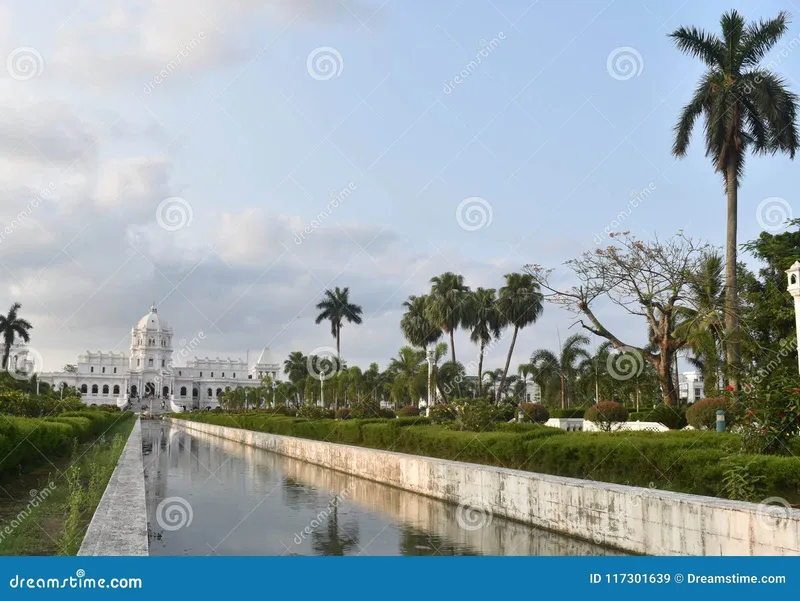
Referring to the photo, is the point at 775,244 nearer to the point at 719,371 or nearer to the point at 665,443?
the point at 719,371

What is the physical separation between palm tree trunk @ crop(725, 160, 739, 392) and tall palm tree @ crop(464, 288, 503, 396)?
21.4m

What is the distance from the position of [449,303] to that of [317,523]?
3453 cm

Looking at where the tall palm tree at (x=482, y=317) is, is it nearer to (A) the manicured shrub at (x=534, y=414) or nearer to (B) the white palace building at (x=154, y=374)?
(A) the manicured shrub at (x=534, y=414)

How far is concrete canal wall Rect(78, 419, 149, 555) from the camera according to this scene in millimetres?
8031

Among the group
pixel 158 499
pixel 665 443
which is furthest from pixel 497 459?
pixel 158 499

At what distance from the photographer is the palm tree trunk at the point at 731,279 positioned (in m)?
23.0

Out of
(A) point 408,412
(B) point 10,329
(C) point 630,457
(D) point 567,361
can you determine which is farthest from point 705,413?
(B) point 10,329

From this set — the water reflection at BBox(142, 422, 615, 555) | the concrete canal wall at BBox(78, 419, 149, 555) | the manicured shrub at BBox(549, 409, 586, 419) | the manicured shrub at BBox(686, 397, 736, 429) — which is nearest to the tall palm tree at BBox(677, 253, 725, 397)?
the manicured shrub at BBox(686, 397, 736, 429)

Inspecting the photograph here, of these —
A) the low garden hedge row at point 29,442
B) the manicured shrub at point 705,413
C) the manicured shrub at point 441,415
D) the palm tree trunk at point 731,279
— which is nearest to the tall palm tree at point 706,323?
the palm tree trunk at point 731,279

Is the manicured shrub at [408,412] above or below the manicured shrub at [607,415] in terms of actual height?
below

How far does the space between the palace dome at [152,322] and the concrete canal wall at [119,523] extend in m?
166

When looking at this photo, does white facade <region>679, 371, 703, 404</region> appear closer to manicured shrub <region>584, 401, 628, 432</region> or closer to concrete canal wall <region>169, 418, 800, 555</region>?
manicured shrub <region>584, 401, 628, 432</region>

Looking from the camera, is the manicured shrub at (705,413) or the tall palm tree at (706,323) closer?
the manicured shrub at (705,413)

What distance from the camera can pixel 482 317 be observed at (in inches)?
1874
